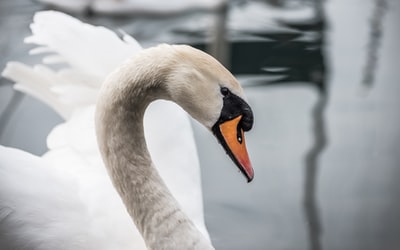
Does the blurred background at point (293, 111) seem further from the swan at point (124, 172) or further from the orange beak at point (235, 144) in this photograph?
the orange beak at point (235, 144)

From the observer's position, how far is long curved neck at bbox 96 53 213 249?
5.13 ft

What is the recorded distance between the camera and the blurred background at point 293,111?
253 centimetres

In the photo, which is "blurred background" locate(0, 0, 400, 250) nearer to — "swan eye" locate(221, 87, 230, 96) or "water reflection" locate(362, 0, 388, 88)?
"water reflection" locate(362, 0, 388, 88)

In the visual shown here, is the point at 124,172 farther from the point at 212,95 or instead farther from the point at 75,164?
the point at 75,164

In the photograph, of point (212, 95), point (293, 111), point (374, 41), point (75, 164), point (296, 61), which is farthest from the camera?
point (374, 41)

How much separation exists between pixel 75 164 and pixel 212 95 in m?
0.63

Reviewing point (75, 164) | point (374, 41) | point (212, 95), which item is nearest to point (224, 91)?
point (212, 95)

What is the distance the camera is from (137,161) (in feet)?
5.49

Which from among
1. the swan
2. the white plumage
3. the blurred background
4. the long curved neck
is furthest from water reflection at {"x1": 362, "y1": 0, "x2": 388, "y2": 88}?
the long curved neck

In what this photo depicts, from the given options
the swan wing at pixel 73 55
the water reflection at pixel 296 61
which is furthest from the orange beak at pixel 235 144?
the water reflection at pixel 296 61

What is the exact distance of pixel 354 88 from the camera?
3588mm

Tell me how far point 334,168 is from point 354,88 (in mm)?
797

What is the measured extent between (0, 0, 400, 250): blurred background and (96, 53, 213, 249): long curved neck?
2.05ft

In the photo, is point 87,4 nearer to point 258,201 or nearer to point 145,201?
point 258,201
